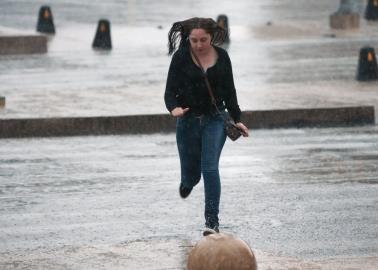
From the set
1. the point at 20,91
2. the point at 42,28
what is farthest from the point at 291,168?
the point at 42,28

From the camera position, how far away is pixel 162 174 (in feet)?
41.4

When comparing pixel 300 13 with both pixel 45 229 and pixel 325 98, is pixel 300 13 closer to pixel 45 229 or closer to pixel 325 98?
pixel 325 98

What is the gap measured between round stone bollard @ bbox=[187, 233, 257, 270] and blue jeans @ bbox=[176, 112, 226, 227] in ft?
6.68

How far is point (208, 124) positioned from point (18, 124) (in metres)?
5.54

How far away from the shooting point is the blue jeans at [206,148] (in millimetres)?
9688

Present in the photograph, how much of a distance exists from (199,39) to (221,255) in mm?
2460

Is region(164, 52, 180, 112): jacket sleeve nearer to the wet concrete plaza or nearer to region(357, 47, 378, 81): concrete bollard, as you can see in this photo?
the wet concrete plaza

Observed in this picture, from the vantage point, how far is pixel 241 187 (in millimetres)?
11945

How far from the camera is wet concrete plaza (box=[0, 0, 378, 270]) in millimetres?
9406

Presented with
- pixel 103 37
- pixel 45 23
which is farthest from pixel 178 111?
pixel 45 23

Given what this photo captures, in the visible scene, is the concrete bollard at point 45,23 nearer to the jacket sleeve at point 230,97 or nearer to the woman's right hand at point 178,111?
the jacket sleeve at point 230,97

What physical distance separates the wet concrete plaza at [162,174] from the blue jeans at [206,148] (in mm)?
335

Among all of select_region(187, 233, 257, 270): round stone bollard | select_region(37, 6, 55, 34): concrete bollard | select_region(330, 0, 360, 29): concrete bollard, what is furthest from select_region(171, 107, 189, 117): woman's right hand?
select_region(330, 0, 360, 29): concrete bollard

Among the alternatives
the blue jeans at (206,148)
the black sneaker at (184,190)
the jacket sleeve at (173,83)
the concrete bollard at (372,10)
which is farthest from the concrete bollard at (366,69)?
the concrete bollard at (372,10)
